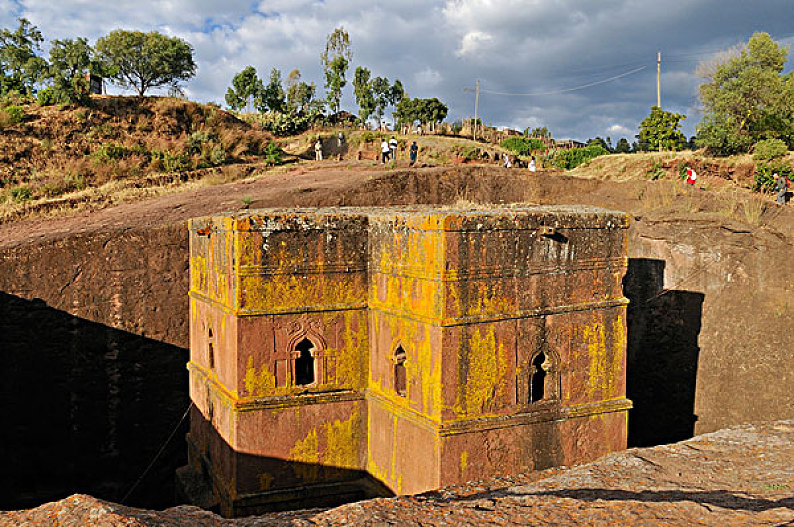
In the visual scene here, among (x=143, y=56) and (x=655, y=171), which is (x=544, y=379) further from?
(x=143, y=56)

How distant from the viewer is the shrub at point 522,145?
130ft

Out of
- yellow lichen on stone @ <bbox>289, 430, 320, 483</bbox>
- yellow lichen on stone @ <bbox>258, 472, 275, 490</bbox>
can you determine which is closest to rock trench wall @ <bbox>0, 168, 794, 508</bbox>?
yellow lichen on stone @ <bbox>258, 472, 275, 490</bbox>

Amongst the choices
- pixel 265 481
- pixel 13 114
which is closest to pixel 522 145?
pixel 13 114

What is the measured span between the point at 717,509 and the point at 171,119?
949 inches

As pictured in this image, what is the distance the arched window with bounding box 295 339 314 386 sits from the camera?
29.0 ft

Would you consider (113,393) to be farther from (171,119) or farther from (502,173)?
(171,119)

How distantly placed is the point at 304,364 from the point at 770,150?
68.8ft

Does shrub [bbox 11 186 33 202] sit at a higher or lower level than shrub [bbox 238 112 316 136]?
lower

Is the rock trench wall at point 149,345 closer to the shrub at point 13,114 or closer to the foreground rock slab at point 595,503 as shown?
the foreground rock slab at point 595,503

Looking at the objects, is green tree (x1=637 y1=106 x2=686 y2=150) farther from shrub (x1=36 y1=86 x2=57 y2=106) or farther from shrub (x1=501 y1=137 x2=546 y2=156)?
shrub (x1=36 y1=86 x2=57 y2=106)

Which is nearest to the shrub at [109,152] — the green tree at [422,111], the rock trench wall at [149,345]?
the rock trench wall at [149,345]

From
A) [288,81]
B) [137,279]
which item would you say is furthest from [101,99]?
[288,81]

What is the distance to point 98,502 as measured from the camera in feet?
15.3

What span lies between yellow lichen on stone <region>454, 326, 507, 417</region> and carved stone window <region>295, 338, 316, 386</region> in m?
2.25
